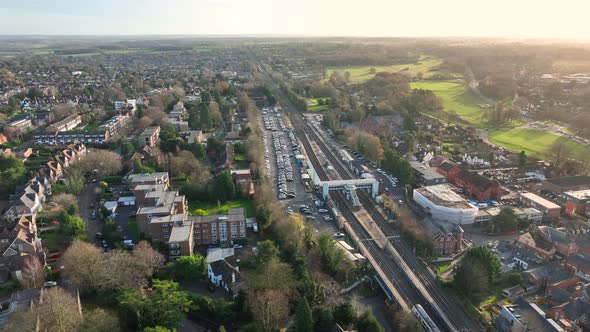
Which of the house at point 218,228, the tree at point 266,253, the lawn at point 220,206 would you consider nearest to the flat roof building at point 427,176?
the lawn at point 220,206

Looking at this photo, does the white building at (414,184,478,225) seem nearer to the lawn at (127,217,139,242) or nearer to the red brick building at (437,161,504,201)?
the red brick building at (437,161,504,201)

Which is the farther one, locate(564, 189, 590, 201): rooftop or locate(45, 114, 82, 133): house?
locate(45, 114, 82, 133): house

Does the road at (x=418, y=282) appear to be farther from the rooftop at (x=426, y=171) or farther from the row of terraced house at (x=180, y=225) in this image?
the rooftop at (x=426, y=171)

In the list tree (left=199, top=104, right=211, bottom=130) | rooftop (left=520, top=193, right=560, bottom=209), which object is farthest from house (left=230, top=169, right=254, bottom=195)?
rooftop (left=520, top=193, right=560, bottom=209)

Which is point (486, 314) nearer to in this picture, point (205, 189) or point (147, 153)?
point (205, 189)

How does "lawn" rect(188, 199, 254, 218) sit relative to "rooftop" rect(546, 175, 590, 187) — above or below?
below

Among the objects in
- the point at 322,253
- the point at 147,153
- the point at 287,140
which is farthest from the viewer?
the point at 287,140

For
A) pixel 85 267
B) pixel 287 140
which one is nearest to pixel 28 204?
pixel 85 267
